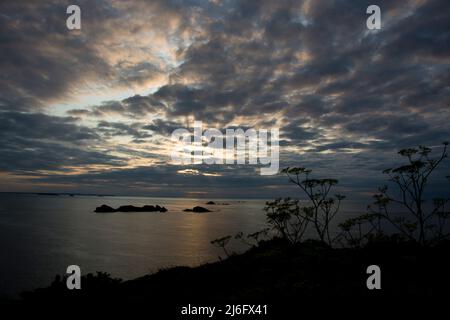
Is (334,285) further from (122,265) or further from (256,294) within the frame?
(122,265)

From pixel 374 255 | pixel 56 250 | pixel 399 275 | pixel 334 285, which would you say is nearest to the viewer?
pixel 334 285

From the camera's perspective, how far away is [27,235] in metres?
64.1

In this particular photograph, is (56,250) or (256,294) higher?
(256,294)

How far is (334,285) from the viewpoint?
1148cm

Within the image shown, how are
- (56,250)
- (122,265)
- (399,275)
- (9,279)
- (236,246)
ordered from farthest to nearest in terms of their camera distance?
(236,246), (56,250), (122,265), (9,279), (399,275)

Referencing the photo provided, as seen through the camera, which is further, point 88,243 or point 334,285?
point 88,243
